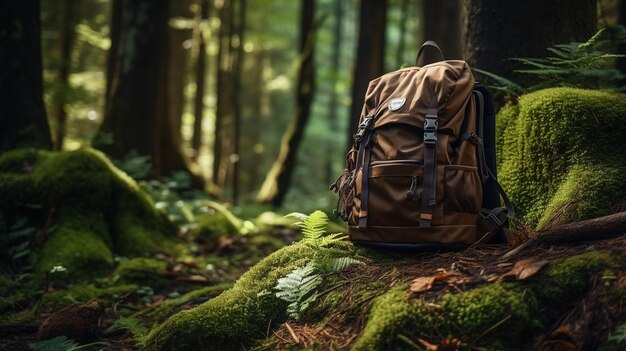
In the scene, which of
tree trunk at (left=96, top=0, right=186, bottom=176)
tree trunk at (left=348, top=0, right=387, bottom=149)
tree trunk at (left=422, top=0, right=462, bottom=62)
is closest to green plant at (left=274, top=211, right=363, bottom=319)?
tree trunk at (left=96, top=0, right=186, bottom=176)

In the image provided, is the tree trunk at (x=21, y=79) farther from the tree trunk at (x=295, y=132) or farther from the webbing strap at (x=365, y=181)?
the tree trunk at (x=295, y=132)

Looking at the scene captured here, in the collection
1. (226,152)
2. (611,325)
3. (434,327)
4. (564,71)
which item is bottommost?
(226,152)

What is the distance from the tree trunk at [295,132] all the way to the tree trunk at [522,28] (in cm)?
864

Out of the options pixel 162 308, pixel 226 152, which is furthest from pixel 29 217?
pixel 226 152

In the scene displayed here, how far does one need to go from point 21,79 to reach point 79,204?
207 cm

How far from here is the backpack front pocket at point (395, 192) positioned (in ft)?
10.4

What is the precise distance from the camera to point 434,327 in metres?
2.51

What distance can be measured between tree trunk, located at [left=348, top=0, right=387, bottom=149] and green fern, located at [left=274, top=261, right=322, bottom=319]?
27.7 ft

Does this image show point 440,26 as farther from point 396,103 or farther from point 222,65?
point 396,103

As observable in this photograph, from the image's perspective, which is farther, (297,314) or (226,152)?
(226,152)

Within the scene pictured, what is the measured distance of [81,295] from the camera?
4.77 metres

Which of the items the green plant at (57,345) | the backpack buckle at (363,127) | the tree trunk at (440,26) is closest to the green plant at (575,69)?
the backpack buckle at (363,127)

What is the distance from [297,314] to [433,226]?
37.8 inches

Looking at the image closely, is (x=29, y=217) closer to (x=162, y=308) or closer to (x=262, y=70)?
(x=162, y=308)
